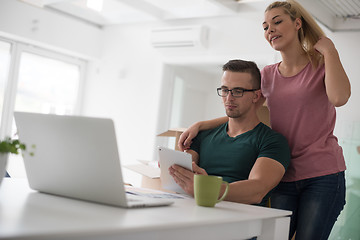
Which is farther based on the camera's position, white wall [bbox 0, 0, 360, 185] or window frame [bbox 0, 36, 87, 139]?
window frame [bbox 0, 36, 87, 139]

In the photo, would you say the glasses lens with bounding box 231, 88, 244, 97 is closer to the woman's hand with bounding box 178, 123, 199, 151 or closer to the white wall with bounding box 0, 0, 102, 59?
the woman's hand with bounding box 178, 123, 199, 151

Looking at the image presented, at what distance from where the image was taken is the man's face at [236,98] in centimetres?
166

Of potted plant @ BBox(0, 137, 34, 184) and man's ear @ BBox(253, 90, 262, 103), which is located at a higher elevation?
man's ear @ BBox(253, 90, 262, 103)

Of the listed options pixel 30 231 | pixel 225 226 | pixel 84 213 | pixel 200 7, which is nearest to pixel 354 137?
pixel 200 7

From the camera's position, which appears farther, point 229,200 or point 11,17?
point 11,17

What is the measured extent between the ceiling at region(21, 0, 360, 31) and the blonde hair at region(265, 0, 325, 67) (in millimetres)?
1218

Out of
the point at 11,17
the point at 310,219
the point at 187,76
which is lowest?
the point at 310,219

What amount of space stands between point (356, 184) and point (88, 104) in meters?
3.42

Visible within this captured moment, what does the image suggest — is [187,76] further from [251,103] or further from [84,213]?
[84,213]

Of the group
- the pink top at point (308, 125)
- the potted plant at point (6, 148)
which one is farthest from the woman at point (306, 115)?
the potted plant at point (6, 148)

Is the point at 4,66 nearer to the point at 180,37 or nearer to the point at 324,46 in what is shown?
the point at 180,37

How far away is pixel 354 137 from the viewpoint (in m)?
3.12

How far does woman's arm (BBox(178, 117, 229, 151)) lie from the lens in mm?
1714

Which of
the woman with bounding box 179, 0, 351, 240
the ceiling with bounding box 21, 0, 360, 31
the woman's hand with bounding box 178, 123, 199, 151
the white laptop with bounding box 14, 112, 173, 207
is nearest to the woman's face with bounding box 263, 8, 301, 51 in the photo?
the woman with bounding box 179, 0, 351, 240
